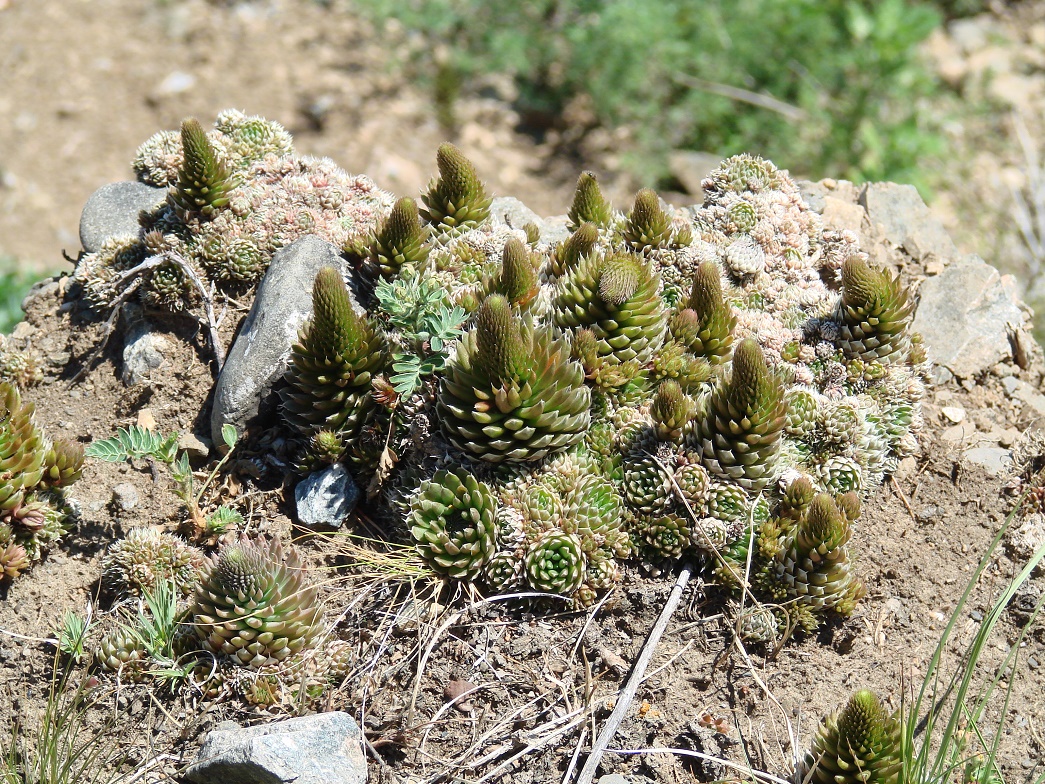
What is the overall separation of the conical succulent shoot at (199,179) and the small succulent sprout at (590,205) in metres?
2.05

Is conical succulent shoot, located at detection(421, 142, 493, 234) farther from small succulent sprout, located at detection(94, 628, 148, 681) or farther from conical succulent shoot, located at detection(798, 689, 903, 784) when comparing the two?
conical succulent shoot, located at detection(798, 689, 903, 784)

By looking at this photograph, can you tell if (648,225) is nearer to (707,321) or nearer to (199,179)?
(707,321)

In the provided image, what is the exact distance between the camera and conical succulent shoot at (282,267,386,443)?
4.13 metres

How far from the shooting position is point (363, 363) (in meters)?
4.36

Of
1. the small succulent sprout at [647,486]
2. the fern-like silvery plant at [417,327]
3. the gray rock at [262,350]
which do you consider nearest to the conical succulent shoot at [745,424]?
the small succulent sprout at [647,486]

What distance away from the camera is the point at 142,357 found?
5.05m

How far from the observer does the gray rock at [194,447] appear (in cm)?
464

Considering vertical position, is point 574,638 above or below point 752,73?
below

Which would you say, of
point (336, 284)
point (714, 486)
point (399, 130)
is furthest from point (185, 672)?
point (399, 130)

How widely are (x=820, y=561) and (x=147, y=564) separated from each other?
3.09 metres

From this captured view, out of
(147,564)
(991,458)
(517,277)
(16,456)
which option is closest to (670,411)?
(517,277)

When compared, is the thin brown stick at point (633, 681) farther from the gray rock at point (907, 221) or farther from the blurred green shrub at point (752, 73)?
the blurred green shrub at point (752, 73)

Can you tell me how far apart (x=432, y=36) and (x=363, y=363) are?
7970mm

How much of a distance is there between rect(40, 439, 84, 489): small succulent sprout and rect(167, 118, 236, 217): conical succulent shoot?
156cm
